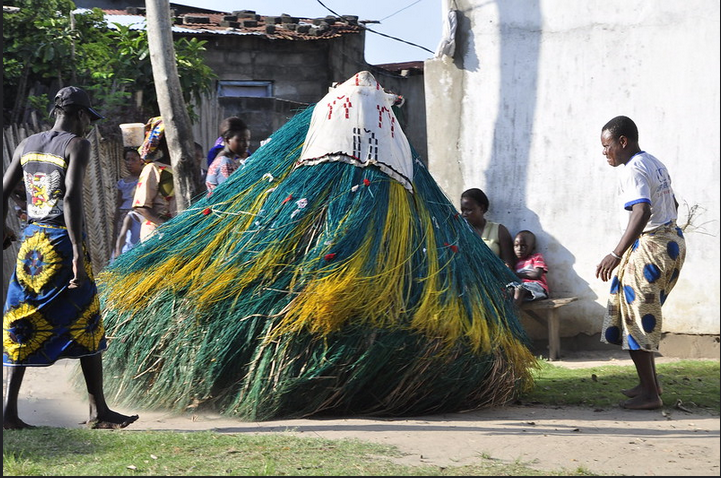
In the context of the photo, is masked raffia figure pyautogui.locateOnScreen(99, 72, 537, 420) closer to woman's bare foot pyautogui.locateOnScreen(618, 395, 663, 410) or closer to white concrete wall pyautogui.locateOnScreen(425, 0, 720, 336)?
woman's bare foot pyautogui.locateOnScreen(618, 395, 663, 410)

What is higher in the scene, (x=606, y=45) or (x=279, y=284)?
(x=606, y=45)

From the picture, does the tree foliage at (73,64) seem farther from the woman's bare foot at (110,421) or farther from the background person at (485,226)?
the woman's bare foot at (110,421)

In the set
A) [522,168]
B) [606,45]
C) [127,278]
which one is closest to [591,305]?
[522,168]

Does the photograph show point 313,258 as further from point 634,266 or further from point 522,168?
point 522,168

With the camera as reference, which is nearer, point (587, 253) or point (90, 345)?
point (90, 345)

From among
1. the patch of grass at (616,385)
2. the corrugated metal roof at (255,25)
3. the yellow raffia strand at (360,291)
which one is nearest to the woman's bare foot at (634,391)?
the patch of grass at (616,385)

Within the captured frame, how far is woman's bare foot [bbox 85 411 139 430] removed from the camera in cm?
464

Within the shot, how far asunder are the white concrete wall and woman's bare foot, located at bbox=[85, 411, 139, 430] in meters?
4.31

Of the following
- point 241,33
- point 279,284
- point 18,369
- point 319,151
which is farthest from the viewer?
point 241,33

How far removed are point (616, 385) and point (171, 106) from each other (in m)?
4.08

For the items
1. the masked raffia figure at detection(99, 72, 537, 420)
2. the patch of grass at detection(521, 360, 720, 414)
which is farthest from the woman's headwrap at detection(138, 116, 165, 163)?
the patch of grass at detection(521, 360, 720, 414)

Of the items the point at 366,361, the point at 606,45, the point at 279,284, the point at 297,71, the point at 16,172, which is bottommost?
the point at 366,361

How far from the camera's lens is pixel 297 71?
48.4ft

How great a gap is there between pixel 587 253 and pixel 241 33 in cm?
793
